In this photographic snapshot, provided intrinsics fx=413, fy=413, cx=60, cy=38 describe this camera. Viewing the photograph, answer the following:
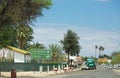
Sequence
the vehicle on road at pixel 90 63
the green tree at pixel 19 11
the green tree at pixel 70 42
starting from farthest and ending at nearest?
1. the vehicle on road at pixel 90 63
2. the green tree at pixel 70 42
3. the green tree at pixel 19 11

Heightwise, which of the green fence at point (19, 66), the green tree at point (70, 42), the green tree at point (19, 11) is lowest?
the green fence at point (19, 66)

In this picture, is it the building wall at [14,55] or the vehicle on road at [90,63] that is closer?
the building wall at [14,55]

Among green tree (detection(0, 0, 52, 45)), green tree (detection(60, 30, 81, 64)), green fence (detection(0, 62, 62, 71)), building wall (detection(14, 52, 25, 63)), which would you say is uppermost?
green tree (detection(60, 30, 81, 64))

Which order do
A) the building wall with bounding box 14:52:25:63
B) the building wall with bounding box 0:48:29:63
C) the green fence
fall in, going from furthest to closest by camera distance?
the building wall with bounding box 14:52:25:63
the building wall with bounding box 0:48:29:63
the green fence

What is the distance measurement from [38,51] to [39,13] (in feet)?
150

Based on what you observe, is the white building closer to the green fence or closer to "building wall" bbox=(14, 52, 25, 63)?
"building wall" bbox=(14, 52, 25, 63)

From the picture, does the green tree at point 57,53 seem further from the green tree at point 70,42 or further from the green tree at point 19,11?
the green tree at point 19,11

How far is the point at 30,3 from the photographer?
33.3 meters

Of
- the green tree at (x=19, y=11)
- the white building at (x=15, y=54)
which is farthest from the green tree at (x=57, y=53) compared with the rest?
the green tree at (x=19, y=11)

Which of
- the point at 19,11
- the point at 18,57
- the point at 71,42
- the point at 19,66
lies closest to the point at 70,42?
the point at 71,42

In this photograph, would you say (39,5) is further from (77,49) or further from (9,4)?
(77,49)

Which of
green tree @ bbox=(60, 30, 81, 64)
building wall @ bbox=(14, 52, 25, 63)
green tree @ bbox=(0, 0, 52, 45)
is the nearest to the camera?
green tree @ bbox=(0, 0, 52, 45)

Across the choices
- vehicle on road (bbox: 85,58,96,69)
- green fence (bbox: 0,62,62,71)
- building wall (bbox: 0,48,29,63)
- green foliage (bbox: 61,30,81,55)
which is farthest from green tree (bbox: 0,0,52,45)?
vehicle on road (bbox: 85,58,96,69)

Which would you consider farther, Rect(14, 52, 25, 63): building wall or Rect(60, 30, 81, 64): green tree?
Rect(60, 30, 81, 64): green tree
